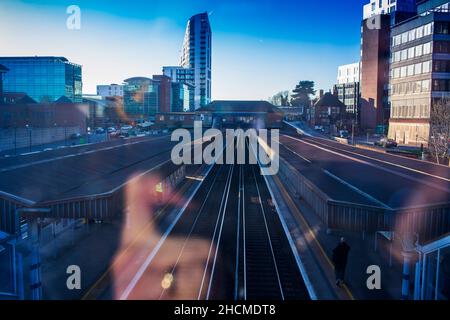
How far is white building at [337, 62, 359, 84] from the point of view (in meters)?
134

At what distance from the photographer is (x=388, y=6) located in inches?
4205

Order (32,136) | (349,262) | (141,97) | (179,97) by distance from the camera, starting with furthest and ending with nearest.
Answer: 1. (179,97)
2. (141,97)
3. (32,136)
4. (349,262)

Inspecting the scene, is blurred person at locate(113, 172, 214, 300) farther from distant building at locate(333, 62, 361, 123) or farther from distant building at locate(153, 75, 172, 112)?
distant building at locate(153, 75, 172, 112)

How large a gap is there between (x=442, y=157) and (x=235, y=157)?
28065 millimetres

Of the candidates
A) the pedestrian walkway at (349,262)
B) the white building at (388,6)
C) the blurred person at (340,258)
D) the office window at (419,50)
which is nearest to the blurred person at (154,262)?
the pedestrian walkway at (349,262)

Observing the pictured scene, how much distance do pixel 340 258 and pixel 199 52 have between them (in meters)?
165

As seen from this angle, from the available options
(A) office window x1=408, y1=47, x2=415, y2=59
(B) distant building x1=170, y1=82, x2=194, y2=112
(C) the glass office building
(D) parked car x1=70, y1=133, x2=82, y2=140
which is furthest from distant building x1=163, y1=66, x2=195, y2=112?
(A) office window x1=408, y1=47, x2=415, y2=59

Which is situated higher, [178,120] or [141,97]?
[141,97]

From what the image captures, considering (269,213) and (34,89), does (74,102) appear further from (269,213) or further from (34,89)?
(269,213)

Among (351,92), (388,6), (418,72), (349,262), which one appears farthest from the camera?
(351,92)

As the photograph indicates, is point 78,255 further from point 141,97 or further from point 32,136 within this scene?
point 141,97

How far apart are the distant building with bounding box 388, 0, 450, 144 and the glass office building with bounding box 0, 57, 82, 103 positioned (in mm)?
48674

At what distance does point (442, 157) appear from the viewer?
36.4 meters

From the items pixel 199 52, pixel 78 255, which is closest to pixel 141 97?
pixel 199 52
